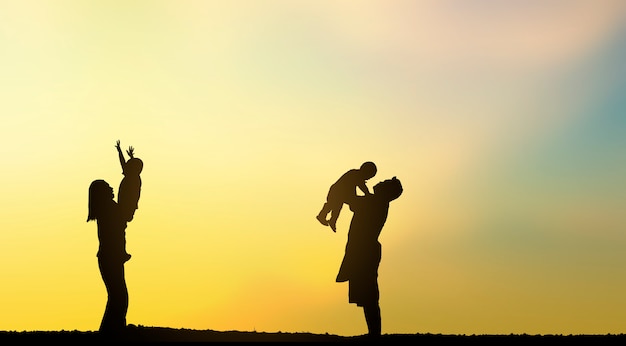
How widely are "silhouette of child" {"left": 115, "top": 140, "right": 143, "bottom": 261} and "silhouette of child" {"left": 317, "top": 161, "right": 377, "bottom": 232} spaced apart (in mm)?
3505

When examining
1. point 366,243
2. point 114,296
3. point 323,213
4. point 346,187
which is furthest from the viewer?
point 323,213

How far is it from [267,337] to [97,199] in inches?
157

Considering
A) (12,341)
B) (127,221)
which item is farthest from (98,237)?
(12,341)

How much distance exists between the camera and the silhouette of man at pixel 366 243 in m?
18.0

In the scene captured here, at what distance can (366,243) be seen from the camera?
18156 mm

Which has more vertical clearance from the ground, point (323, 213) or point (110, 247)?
point (323, 213)

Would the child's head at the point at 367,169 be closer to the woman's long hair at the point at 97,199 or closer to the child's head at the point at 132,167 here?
the child's head at the point at 132,167

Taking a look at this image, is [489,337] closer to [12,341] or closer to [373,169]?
[373,169]

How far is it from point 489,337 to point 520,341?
103 cm

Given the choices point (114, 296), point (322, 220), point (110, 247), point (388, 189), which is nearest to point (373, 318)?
point (322, 220)

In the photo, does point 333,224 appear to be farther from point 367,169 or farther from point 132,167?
point 132,167

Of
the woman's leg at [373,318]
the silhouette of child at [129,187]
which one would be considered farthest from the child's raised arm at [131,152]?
the woman's leg at [373,318]

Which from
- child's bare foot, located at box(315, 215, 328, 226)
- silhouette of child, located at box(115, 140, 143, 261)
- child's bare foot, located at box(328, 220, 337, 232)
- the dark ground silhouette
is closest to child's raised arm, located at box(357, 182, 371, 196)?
child's bare foot, located at box(328, 220, 337, 232)

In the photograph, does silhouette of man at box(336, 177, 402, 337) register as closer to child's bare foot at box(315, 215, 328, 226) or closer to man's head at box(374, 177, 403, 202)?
man's head at box(374, 177, 403, 202)
